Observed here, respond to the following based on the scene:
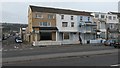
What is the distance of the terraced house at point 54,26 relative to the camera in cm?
5394

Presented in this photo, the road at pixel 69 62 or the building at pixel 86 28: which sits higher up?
the road at pixel 69 62

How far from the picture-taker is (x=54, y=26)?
5616 cm

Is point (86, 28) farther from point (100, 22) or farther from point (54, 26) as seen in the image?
point (100, 22)

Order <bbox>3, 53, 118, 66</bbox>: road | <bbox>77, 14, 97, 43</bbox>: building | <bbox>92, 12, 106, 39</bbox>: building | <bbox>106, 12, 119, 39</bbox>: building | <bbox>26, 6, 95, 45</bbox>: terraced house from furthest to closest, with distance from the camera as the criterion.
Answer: <bbox>106, 12, 119, 39</bbox>: building → <bbox>92, 12, 106, 39</bbox>: building → <bbox>77, 14, 97, 43</bbox>: building → <bbox>26, 6, 95, 45</bbox>: terraced house → <bbox>3, 53, 118, 66</bbox>: road

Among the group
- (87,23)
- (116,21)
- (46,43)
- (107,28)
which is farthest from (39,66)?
(116,21)

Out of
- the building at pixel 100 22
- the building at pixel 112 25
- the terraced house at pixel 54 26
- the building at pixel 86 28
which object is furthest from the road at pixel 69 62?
the building at pixel 112 25

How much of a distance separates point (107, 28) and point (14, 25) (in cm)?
5205

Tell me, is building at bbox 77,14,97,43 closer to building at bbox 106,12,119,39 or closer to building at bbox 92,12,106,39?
building at bbox 92,12,106,39

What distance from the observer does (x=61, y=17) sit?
2240 inches

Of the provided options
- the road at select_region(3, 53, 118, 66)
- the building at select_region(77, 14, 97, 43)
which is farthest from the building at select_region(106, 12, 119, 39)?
the road at select_region(3, 53, 118, 66)

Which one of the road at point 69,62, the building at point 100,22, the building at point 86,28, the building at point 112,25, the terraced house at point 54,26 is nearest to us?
the road at point 69,62

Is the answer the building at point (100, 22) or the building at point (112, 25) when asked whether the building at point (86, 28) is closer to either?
the building at point (100, 22)

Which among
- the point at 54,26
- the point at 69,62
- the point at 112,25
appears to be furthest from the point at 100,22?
the point at 69,62

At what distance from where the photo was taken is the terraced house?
177 feet
